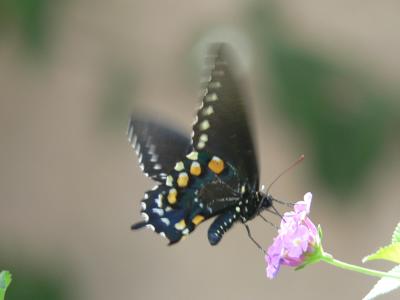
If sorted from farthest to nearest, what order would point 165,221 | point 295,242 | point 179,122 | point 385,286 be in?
point 179,122 < point 165,221 < point 295,242 < point 385,286

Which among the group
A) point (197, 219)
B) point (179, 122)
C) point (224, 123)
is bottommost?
point (179, 122)

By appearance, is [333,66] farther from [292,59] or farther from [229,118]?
[229,118]

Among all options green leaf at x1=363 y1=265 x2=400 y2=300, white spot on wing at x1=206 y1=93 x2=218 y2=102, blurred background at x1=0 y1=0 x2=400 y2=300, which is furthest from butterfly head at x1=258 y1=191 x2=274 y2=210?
blurred background at x1=0 y1=0 x2=400 y2=300

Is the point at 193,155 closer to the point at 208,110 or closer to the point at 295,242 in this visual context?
the point at 208,110

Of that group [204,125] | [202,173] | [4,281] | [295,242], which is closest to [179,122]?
[202,173]

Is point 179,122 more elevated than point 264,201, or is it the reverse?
point 264,201

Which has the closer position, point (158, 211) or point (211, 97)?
point (211, 97)

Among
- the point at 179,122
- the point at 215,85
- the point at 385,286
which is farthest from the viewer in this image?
the point at 179,122
